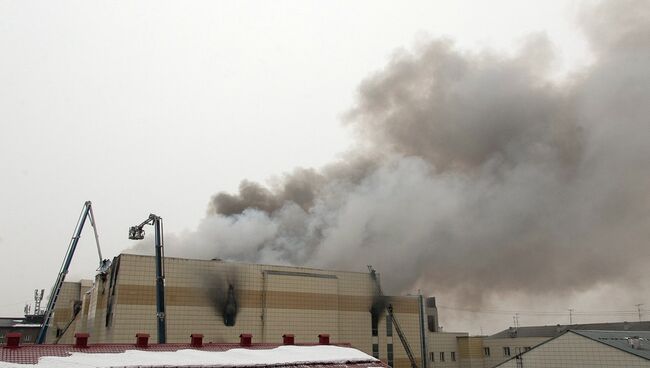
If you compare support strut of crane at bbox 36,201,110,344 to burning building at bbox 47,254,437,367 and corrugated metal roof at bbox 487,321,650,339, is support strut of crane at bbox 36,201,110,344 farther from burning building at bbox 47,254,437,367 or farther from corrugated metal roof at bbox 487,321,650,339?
corrugated metal roof at bbox 487,321,650,339

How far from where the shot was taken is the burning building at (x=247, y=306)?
1375 inches

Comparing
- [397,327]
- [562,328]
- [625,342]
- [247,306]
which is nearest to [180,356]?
[247,306]

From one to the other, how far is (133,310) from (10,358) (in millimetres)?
20204

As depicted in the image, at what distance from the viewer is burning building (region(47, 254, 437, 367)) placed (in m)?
34.9

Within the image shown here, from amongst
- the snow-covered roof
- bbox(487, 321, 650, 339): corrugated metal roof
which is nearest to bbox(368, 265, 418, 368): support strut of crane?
bbox(487, 321, 650, 339): corrugated metal roof

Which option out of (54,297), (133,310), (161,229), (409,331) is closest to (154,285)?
(133,310)

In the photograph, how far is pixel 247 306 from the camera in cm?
3841

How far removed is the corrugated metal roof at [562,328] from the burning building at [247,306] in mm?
19821

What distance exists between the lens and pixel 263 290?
130ft

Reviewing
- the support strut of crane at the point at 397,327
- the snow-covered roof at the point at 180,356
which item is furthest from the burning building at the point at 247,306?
the snow-covered roof at the point at 180,356

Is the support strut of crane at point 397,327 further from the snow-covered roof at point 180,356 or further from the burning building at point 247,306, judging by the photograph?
the snow-covered roof at point 180,356

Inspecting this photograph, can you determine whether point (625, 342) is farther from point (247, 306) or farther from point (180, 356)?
point (180, 356)

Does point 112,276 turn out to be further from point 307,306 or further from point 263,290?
point 307,306

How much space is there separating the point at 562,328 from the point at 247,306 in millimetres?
50720
